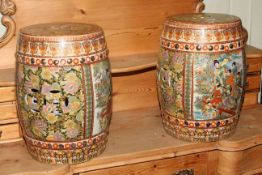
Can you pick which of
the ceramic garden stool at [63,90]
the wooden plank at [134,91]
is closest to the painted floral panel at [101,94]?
the ceramic garden stool at [63,90]

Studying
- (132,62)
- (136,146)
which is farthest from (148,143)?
(132,62)

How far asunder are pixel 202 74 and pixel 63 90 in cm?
36

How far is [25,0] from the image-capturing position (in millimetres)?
1233

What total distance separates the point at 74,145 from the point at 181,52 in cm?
37

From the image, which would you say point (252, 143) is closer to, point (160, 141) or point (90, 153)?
point (160, 141)

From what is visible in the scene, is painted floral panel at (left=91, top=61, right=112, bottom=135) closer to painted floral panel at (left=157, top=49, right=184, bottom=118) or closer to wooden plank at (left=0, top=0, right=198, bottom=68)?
painted floral panel at (left=157, top=49, right=184, bottom=118)

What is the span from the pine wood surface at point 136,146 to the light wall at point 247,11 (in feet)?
1.43

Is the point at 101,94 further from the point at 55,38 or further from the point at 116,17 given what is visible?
the point at 116,17

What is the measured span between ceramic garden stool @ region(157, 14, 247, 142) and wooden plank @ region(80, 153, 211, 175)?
7cm

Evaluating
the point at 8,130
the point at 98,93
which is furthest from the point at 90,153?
the point at 8,130

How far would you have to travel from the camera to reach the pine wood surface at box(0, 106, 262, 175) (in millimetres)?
1088

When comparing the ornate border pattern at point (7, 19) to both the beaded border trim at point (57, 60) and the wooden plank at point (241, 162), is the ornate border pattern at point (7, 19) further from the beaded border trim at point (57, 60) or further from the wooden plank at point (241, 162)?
the wooden plank at point (241, 162)

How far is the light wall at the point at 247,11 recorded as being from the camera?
1.56 meters

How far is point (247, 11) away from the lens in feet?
5.33
